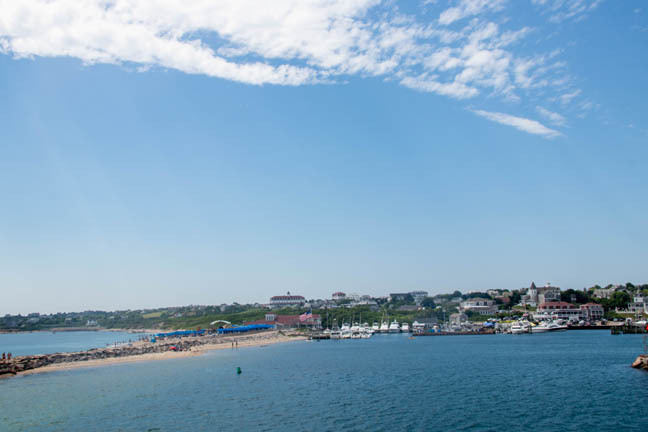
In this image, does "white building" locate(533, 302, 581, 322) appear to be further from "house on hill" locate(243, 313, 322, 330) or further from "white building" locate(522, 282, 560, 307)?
"house on hill" locate(243, 313, 322, 330)

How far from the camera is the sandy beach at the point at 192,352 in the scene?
60.4 meters

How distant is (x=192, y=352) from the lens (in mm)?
78125

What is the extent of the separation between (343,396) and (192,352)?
4693 centimetres

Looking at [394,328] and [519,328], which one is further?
[394,328]

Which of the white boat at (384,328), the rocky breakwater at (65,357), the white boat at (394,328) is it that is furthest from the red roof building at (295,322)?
the rocky breakwater at (65,357)

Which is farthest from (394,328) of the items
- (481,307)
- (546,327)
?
Result: (481,307)

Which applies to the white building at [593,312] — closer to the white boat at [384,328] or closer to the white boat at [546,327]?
the white boat at [546,327]

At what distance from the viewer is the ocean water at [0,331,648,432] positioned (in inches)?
1164

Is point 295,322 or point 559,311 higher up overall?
point 559,311

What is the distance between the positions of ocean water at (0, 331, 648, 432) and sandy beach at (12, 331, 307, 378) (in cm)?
442

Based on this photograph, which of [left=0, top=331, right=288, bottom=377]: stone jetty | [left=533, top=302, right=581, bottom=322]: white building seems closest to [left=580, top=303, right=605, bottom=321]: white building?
[left=533, top=302, right=581, bottom=322]: white building

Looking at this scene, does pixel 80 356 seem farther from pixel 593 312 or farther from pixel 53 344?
pixel 593 312

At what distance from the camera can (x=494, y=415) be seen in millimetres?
30766

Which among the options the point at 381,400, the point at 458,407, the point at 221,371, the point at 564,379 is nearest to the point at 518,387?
the point at 564,379
